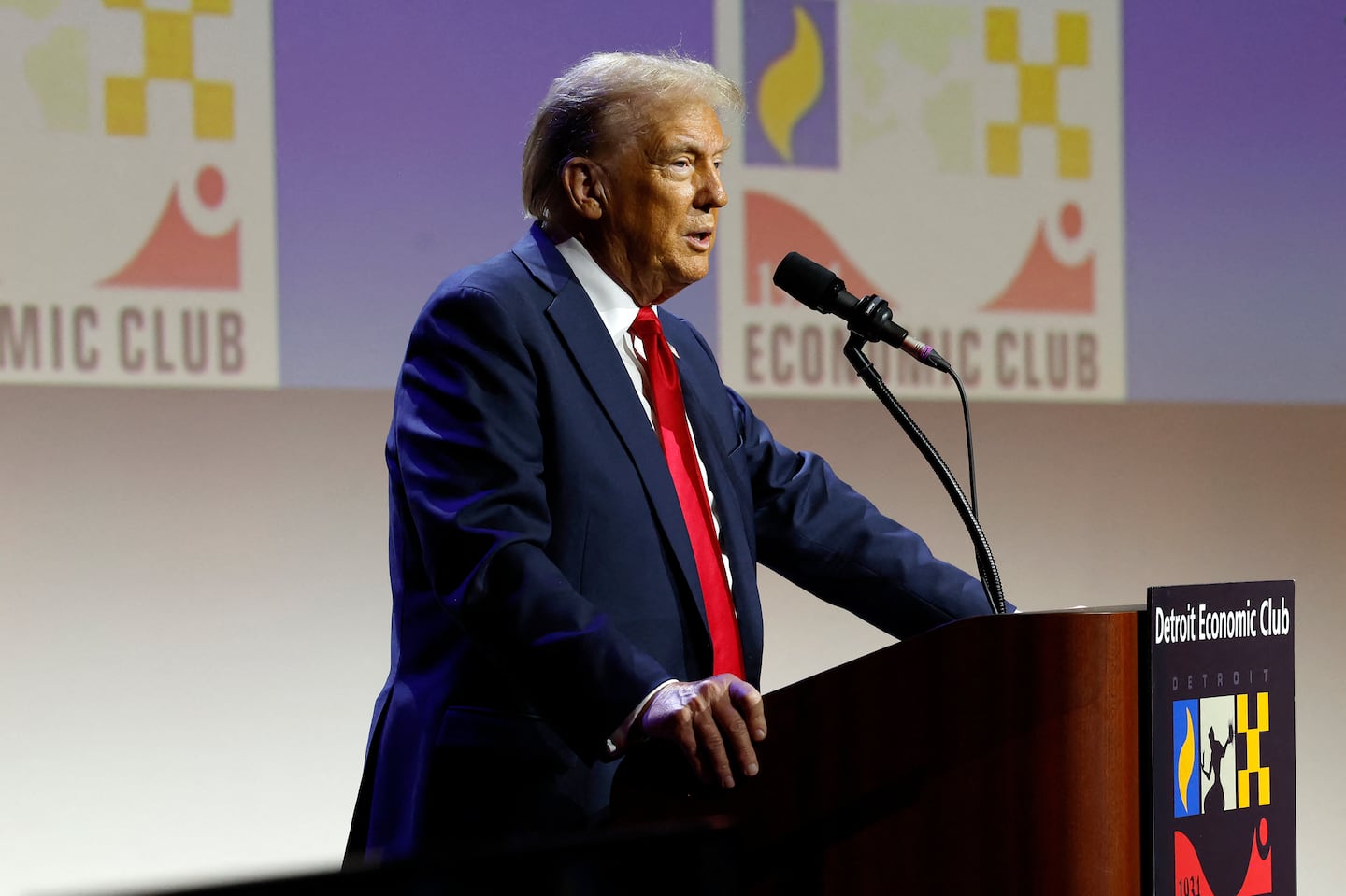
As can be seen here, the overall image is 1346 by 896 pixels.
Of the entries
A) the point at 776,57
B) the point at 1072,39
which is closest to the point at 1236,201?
the point at 1072,39

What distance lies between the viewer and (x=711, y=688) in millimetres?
1455

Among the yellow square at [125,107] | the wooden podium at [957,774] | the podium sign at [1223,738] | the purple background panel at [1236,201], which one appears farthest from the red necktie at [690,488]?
the purple background panel at [1236,201]

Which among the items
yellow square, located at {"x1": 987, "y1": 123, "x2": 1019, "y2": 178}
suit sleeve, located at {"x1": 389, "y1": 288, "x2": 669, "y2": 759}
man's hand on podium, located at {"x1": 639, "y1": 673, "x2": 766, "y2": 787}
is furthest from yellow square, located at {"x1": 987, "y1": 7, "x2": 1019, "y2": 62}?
man's hand on podium, located at {"x1": 639, "y1": 673, "x2": 766, "y2": 787}

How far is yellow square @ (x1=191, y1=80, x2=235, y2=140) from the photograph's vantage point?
2.92 metres

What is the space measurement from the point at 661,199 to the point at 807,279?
0.23 metres

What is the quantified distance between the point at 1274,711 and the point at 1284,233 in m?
2.59

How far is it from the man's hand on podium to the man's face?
0.73m

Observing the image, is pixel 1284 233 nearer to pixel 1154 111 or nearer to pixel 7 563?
pixel 1154 111

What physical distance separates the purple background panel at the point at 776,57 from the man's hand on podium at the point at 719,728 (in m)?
2.09

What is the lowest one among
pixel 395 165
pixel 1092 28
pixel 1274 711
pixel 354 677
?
pixel 354 677

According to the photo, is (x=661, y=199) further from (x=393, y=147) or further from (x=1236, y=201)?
(x=1236, y=201)

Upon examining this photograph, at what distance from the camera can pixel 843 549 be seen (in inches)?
84.8

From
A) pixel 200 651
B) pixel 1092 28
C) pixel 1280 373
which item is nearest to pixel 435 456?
pixel 200 651

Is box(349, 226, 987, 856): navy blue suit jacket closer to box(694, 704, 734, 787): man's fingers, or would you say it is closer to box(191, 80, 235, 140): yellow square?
box(694, 704, 734, 787): man's fingers
